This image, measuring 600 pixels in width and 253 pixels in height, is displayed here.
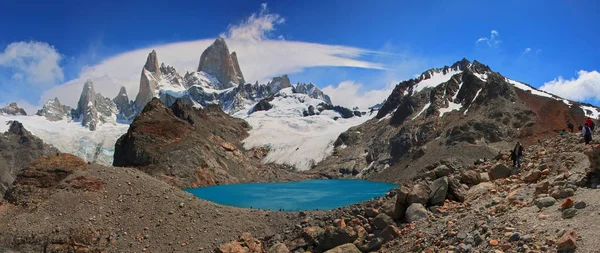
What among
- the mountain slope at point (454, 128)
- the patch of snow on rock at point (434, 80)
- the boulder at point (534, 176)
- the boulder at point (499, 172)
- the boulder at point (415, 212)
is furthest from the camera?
the patch of snow on rock at point (434, 80)

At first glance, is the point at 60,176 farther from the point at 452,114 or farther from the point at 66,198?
the point at 452,114

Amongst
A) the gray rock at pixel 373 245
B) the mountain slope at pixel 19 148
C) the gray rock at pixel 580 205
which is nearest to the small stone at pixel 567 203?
the gray rock at pixel 580 205

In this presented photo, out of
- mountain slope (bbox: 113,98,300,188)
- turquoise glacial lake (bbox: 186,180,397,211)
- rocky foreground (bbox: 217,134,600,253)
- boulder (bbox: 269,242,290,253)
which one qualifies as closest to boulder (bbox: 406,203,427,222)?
rocky foreground (bbox: 217,134,600,253)

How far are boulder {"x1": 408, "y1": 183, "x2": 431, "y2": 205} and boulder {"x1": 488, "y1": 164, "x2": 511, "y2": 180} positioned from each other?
11.8 feet

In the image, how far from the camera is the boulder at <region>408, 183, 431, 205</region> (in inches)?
672

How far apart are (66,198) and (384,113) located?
481 feet

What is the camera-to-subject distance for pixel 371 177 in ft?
333

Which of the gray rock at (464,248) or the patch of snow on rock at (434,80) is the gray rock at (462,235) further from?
the patch of snow on rock at (434,80)

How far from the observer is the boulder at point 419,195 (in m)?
17.1

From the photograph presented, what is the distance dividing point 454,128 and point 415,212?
80384mm

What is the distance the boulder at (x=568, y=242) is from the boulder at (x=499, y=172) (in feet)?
29.3

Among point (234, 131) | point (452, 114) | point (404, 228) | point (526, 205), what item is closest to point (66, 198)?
point (404, 228)

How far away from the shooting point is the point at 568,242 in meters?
9.80

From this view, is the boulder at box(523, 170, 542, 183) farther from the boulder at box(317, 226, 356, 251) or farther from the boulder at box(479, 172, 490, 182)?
the boulder at box(317, 226, 356, 251)
